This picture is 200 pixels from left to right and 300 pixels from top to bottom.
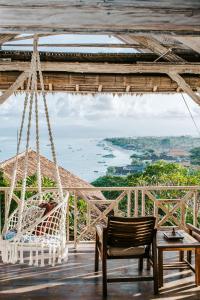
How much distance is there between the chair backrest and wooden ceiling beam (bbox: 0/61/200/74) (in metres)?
2.07

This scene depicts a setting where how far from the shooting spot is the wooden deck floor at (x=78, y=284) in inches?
152

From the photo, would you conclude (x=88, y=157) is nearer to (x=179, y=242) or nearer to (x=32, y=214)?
(x=32, y=214)

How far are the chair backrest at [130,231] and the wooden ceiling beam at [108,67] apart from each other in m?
2.07

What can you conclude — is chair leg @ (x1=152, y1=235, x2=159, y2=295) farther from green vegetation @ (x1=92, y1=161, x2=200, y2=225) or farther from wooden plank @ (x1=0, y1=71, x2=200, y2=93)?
green vegetation @ (x1=92, y1=161, x2=200, y2=225)

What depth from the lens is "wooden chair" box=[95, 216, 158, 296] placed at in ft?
12.9

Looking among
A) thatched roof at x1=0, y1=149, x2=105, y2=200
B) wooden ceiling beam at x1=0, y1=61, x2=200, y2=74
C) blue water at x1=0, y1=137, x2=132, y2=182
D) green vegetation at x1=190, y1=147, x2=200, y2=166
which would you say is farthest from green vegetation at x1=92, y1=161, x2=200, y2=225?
blue water at x1=0, y1=137, x2=132, y2=182

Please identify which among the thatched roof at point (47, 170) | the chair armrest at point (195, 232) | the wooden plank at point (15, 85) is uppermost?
the wooden plank at point (15, 85)

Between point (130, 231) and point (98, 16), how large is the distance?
233 cm

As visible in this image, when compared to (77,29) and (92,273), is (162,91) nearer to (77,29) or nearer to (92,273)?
(92,273)

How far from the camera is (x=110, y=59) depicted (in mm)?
5285

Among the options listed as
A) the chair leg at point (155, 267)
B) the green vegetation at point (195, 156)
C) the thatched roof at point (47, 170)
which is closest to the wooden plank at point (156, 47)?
the chair leg at point (155, 267)

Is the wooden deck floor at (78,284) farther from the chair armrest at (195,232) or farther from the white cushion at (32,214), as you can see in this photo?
the white cushion at (32,214)

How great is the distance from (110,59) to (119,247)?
2.45 m

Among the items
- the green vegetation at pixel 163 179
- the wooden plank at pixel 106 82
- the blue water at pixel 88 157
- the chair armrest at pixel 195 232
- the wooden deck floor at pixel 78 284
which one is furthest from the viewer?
the blue water at pixel 88 157
